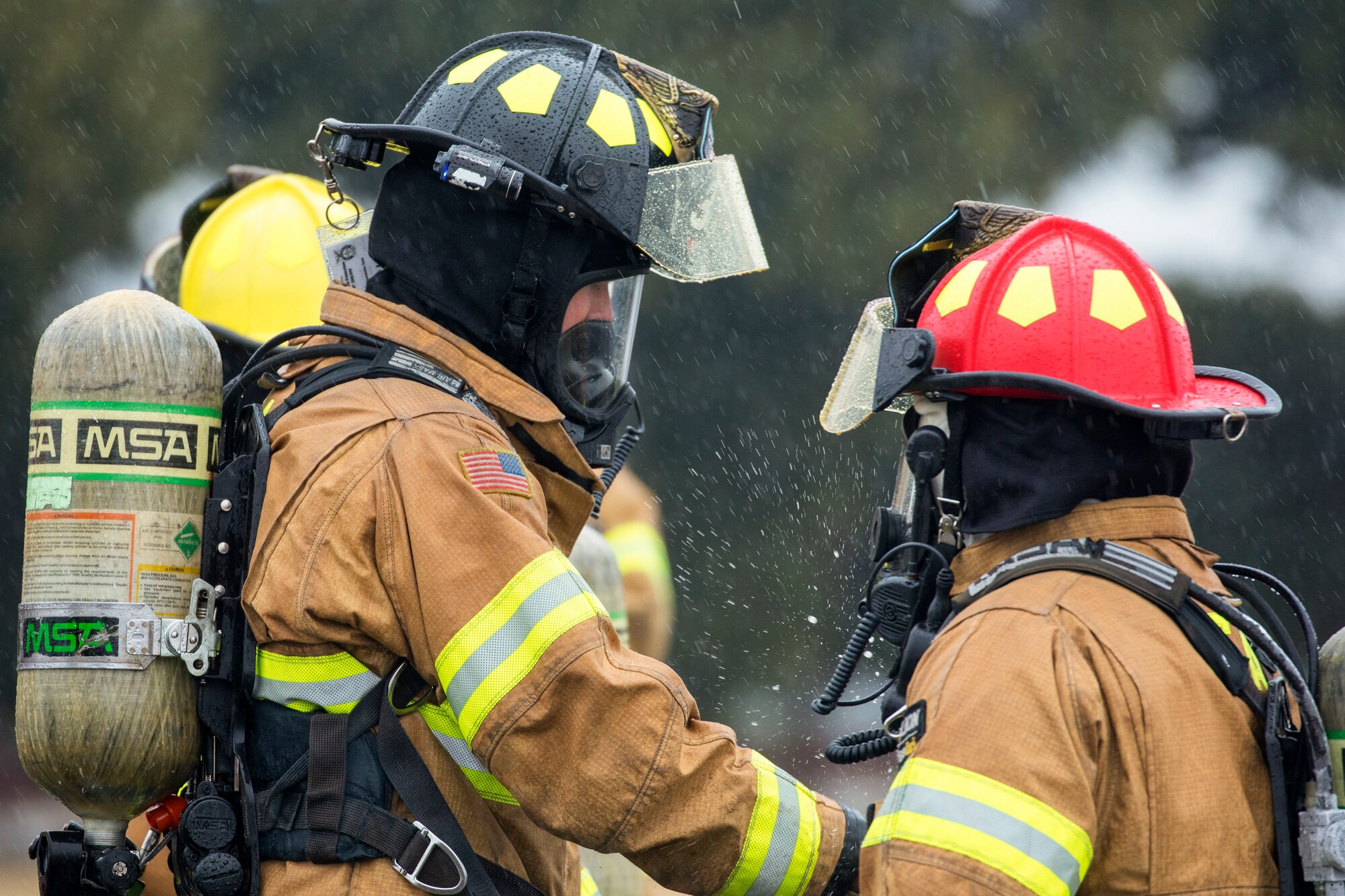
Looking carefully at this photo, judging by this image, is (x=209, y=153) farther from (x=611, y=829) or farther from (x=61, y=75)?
(x=611, y=829)

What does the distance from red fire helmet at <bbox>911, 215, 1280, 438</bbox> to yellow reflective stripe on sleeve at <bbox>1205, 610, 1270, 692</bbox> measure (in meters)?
0.30

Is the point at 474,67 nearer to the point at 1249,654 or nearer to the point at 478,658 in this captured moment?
the point at 478,658

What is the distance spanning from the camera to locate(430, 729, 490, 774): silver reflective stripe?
8.87 ft

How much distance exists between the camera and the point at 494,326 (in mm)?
3111

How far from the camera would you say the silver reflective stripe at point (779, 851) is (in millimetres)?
2771

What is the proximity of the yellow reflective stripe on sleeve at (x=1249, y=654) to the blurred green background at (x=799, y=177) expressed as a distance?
9.43 metres

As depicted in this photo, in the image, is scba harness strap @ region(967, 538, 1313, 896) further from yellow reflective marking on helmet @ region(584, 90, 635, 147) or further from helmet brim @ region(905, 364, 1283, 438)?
yellow reflective marking on helmet @ region(584, 90, 635, 147)

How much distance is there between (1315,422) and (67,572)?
11.5m

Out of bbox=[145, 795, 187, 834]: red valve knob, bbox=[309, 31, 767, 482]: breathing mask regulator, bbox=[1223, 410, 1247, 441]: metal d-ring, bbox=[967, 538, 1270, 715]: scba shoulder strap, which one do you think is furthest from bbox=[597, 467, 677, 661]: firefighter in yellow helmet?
bbox=[1223, 410, 1247, 441]: metal d-ring

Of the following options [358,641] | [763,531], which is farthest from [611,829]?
[763,531]

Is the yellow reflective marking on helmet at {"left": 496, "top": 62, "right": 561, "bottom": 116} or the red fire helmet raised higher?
the yellow reflective marking on helmet at {"left": 496, "top": 62, "right": 561, "bottom": 116}

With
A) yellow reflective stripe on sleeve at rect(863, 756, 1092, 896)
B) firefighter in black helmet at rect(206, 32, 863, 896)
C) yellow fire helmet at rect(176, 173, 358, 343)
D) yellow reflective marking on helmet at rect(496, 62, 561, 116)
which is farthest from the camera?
yellow fire helmet at rect(176, 173, 358, 343)

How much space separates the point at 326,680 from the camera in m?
2.66

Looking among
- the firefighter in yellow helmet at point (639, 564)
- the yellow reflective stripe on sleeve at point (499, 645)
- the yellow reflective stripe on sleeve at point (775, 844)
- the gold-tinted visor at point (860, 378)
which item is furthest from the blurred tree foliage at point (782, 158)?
the yellow reflective stripe on sleeve at point (499, 645)
